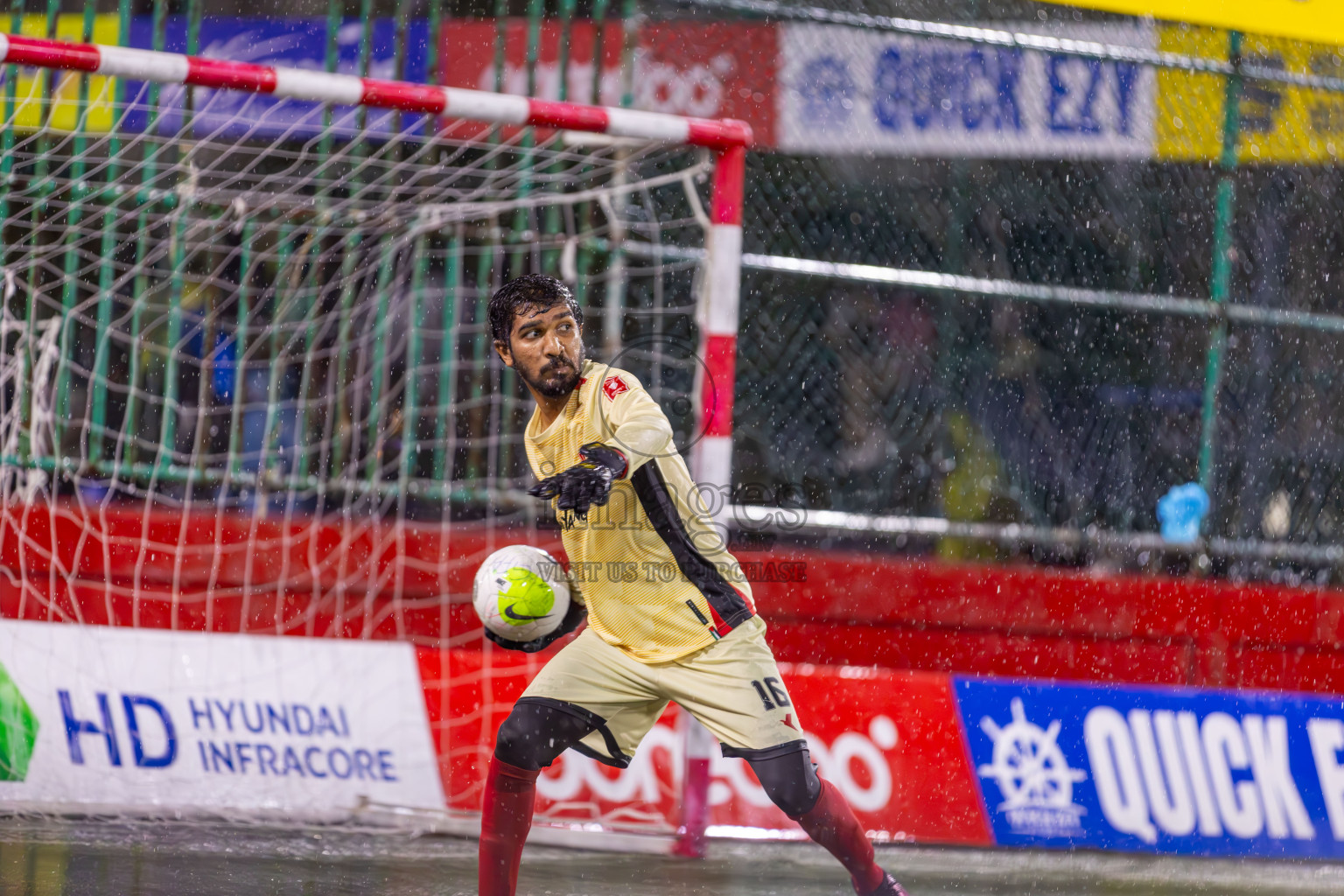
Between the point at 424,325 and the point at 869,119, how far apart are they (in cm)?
274

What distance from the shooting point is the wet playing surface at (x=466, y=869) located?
201 inches

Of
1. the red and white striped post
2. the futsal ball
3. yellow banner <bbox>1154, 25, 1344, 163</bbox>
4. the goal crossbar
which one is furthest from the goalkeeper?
yellow banner <bbox>1154, 25, 1344, 163</bbox>

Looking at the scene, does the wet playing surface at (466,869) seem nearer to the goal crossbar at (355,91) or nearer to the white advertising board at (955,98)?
the goal crossbar at (355,91)

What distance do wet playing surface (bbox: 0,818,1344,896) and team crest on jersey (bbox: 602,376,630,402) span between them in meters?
2.05

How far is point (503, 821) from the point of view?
13.8 ft

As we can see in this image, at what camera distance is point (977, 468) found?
332 inches

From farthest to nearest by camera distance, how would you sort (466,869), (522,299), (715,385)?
(715,385)
(466,869)
(522,299)

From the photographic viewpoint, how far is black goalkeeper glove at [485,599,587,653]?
4391 mm

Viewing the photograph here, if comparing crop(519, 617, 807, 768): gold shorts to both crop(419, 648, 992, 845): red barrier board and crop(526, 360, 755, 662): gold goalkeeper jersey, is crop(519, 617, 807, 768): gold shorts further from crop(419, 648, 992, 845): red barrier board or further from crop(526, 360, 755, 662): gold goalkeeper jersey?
crop(419, 648, 992, 845): red barrier board

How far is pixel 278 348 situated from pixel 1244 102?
216 inches

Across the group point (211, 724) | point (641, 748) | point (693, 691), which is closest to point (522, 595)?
point (693, 691)

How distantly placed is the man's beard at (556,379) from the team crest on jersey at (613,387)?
3.4 inches

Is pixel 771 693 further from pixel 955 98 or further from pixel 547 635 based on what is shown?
pixel 955 98

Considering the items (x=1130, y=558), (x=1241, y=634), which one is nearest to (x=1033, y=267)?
(x=1130, y=558)
